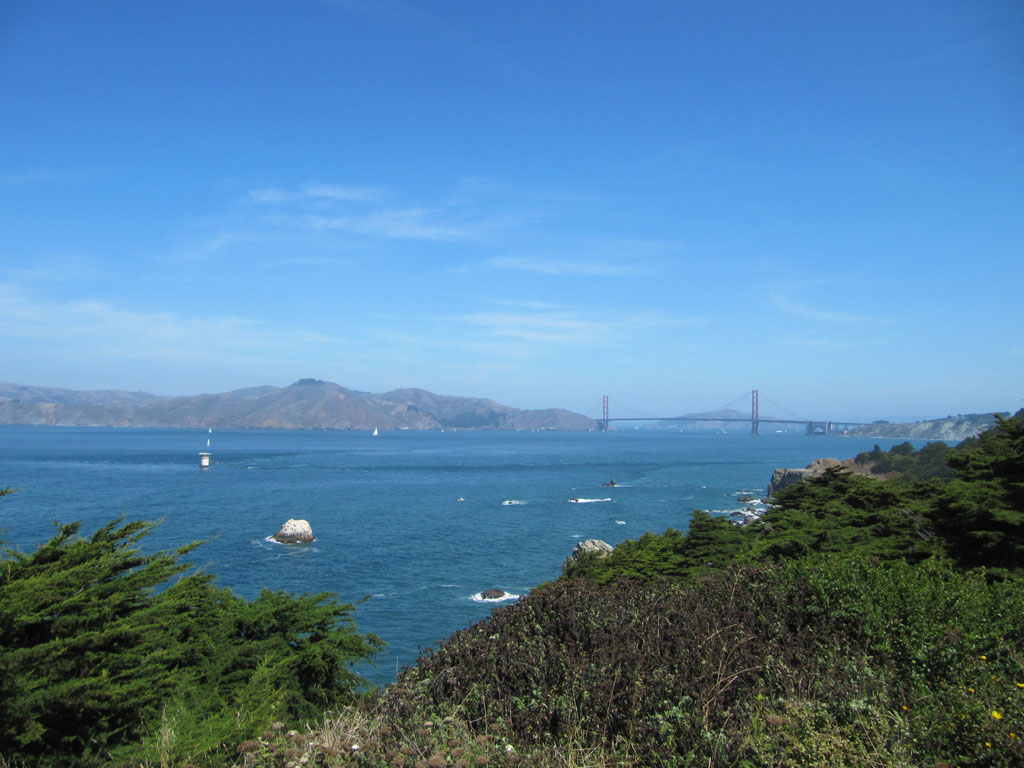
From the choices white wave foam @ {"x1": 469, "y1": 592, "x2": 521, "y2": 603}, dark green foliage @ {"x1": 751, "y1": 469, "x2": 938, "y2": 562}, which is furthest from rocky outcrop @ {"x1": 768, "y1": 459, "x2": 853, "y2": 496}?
white wave foam @ {"x1": 469, "y1": 592, "x2": 521, "y2": 603}

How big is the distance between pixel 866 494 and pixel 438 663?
2216 cm

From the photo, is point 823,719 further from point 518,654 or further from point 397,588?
point 397,588

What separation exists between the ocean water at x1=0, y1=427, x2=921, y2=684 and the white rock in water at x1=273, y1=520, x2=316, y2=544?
2.46ft

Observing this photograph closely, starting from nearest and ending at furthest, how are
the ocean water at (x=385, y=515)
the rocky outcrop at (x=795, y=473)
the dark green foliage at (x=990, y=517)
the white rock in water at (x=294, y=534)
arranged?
the dark green foliage at (x=990, y=517), the ocean water at (x=385, y=515), the white rock in water at (x=294, y=534), the rocky outcrop at (x=795, y=473)

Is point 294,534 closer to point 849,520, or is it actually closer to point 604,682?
point 849,520

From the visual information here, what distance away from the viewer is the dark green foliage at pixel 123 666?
720 cm

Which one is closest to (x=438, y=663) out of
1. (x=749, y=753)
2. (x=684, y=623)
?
(x=684, y=623)

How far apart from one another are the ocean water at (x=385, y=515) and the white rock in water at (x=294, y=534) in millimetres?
748

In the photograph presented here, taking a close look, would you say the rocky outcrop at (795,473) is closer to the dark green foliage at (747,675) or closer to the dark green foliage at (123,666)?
the dark green foliage at (123,666)

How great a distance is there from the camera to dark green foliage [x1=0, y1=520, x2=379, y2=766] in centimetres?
720

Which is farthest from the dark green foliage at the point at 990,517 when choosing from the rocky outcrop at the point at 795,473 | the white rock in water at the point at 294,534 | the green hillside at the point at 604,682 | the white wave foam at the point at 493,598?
the rocky outcrop at the point at 795,473

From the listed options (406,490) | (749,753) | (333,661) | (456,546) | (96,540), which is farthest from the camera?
(406,490)

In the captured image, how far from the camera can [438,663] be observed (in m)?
4.83

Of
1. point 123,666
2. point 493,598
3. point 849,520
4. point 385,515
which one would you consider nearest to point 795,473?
point 385,515
